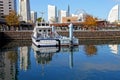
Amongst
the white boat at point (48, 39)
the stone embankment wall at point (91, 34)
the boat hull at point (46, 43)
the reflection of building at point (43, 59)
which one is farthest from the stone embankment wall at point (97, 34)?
the reflection of building at point (43, 59)

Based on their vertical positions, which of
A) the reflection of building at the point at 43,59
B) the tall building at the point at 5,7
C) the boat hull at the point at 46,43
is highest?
the tall building at the point at 5,7

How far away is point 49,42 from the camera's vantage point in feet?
194

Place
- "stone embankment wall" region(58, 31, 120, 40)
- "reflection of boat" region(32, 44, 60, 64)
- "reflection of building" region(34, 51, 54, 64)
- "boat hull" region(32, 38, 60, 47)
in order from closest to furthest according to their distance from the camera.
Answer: "reflection of building" region(34, 51, 54, 64), "reflection of boat" region(32, 44, 60, 64), "boat hull" region(32, 38, 60, 47), "stone embankment wall" region(58, 31, 120, 40)

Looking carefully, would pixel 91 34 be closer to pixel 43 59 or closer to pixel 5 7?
pixel 43 59

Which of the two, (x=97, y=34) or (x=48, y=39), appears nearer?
(x=48, y=39)

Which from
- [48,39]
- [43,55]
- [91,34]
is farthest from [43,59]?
[91,34]

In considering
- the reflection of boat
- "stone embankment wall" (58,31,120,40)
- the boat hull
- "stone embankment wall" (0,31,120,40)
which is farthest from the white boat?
"stone embankment wall" (58,31,120,40)

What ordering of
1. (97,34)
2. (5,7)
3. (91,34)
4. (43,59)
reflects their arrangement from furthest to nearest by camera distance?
(5,7)
(91,34)
(97,34)
(43,59)

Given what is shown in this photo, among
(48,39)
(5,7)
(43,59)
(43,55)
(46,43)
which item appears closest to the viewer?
(43,59)

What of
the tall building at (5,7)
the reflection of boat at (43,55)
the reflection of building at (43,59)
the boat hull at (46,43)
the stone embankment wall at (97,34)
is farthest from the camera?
the tall building at (5,7)

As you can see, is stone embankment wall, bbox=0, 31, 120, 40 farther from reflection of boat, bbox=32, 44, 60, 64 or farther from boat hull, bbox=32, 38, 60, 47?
reflection of boat, bbox=32, 44, 60, 64

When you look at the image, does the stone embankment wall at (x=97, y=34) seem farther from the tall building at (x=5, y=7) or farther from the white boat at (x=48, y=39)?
the tall building at (x=5, y=7)

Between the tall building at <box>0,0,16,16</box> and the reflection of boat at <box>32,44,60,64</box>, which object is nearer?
the reflection of boat at <box>32,44,60,64</box>

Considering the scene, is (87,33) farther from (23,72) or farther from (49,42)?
(23,72)
